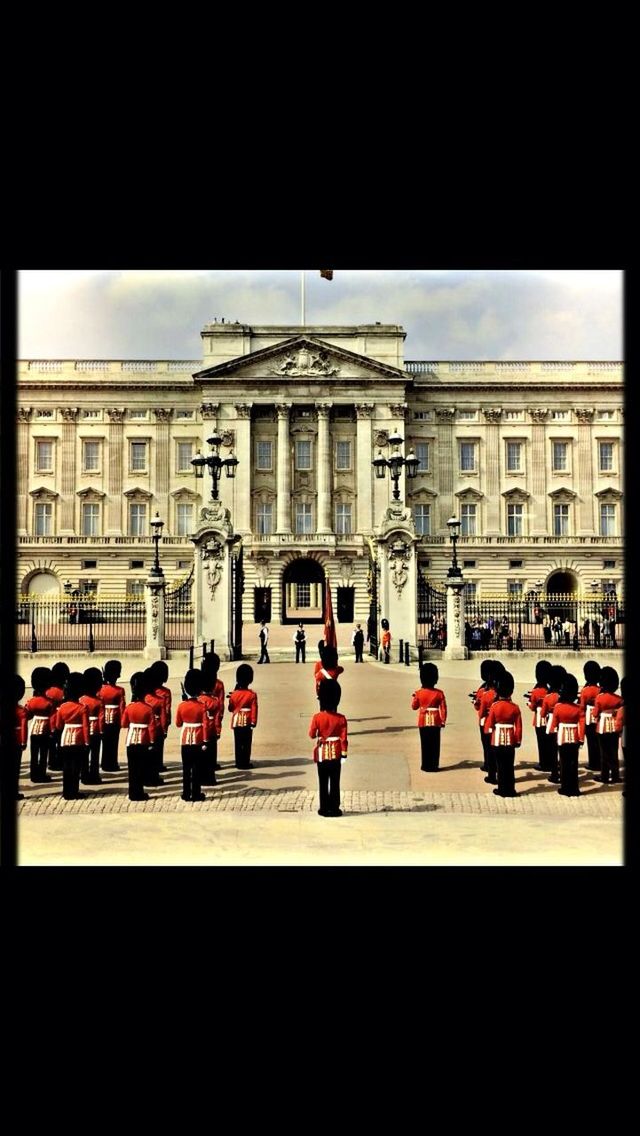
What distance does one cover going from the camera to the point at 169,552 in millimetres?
52000

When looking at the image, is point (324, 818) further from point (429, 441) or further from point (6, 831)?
point (429, 441)

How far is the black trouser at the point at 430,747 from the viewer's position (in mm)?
10711

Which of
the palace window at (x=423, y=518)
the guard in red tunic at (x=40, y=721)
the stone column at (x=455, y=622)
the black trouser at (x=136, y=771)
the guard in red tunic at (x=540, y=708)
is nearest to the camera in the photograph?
the black trouser at (x=136, y=771)

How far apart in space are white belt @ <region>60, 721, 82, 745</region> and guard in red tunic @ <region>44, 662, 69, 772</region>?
1.39 metres

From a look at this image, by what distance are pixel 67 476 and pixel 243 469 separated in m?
11.3

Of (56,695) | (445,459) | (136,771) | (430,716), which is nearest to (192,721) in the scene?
(136,771)

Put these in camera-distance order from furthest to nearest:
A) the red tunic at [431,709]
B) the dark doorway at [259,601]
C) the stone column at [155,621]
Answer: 1. the dark doorway at [259,601]
2. the stone column at [155,621]
3. the red tunic at [431,709]

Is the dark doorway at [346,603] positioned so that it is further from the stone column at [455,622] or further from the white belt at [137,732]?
the white belt at [137,732]

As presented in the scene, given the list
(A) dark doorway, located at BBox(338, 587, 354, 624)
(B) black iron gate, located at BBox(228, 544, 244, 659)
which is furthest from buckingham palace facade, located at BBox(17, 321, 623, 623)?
(B) black iron gate, located at BBox(228, 544, 244, 659)

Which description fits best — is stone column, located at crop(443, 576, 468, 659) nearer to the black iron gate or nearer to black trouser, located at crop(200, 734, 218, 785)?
the black iron gate

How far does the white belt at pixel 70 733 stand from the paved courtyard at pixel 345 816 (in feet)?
2.21

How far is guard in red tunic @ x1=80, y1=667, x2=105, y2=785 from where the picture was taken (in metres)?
10.3

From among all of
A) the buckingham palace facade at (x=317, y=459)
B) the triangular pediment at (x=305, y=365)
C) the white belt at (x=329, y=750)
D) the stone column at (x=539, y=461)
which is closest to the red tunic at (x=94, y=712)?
the white belt at (x=329, y=750)

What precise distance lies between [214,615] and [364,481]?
92.7 ft
